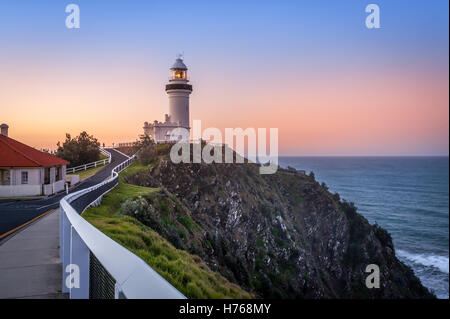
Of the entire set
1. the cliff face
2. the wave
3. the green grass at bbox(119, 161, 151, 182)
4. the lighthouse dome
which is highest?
the lighthouse dome

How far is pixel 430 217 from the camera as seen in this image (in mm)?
83562

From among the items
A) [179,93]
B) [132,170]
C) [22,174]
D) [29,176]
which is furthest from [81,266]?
[179,93]

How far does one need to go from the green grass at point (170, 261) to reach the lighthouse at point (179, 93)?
41361mm

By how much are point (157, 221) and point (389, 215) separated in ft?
267

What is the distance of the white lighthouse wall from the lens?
59.5 m

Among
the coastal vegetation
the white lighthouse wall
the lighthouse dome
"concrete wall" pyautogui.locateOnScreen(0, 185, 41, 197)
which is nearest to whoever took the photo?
the coastal vegetation

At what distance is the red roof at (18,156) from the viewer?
26719 millimetres

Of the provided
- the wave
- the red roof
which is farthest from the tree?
the wave

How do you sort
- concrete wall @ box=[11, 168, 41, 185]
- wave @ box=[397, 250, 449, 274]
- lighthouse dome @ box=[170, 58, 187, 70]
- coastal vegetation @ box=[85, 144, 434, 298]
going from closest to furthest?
1. coastal vegetation @ box=[85, 144, 434, 298]
2. concrete wall @ box=[11, 168, 41, 185]
3. wave @ box=[397, 250, 449, 274]
4. lighthouse dome @ box=[170, 58, 187, 70]

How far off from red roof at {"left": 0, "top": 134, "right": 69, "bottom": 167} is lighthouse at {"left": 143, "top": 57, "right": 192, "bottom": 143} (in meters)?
28.7

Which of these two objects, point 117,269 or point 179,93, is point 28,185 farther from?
point 179,93

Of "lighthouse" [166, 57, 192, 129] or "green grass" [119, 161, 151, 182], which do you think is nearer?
"green grass" [119, 161, 151, 182]

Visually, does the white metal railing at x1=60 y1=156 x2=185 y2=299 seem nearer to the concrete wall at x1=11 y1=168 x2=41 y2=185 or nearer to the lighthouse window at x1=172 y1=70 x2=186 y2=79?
the concrete wall at x1=11 y1=168 x2=41 y2=185
